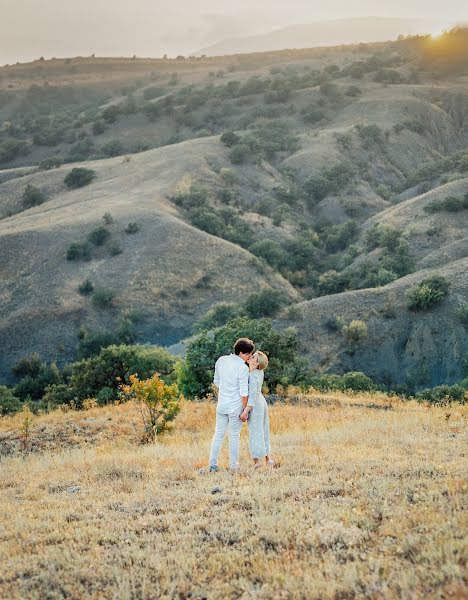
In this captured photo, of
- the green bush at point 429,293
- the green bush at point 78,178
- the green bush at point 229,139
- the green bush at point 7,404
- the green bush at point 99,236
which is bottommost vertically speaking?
the green bush at point 7,404

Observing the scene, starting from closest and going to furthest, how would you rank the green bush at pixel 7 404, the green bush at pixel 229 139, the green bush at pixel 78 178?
1. the green bush at pixel 7 404
2. the green bush at pixel 78 178
3. the green bush at pixel 229 139

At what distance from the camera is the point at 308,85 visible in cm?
9194

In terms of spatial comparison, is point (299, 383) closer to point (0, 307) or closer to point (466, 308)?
point (466, 308)

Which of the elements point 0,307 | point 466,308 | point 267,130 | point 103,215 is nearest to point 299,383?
point 466,308

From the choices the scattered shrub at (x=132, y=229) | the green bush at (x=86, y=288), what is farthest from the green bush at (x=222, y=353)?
the scattered shrub at (x=132, y=229)

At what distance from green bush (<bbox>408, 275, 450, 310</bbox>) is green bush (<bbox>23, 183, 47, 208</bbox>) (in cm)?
4332

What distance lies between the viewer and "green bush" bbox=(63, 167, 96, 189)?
64.8 m

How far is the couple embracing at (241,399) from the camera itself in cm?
830

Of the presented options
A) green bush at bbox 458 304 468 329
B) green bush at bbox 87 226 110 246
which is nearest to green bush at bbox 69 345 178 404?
green bush at bbox 458 304 468 329

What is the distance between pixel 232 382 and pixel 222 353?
12.6 m

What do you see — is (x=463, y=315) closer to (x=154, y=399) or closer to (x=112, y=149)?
(x=154, y=399)

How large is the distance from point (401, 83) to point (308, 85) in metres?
15.0

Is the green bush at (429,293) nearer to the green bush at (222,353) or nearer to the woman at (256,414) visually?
the green bush at (222,353)

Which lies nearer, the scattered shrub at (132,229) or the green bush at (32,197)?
the scattered shrub at (132,229)
